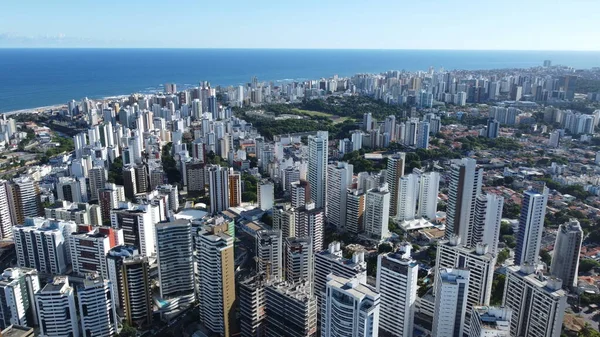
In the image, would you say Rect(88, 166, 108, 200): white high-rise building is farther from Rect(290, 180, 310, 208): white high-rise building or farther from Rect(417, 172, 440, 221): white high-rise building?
Rect(417, 172, 440, 221): white high-rise building

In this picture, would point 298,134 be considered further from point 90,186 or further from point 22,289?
point 22,289

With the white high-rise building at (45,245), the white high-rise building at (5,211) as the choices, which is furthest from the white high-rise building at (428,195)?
the white high-rise building at (5,211)

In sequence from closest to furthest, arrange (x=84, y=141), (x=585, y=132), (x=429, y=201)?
(x=429, y=201)
(x=84, y=141)
(x=585, y=132)

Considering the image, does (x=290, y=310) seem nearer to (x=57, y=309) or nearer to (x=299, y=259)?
(x=299, y=259)

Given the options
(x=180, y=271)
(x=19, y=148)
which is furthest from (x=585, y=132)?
(x=19, y=148)

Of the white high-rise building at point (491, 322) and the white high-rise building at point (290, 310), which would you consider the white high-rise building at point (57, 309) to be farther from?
the white high-rise building at point (491, 322)
